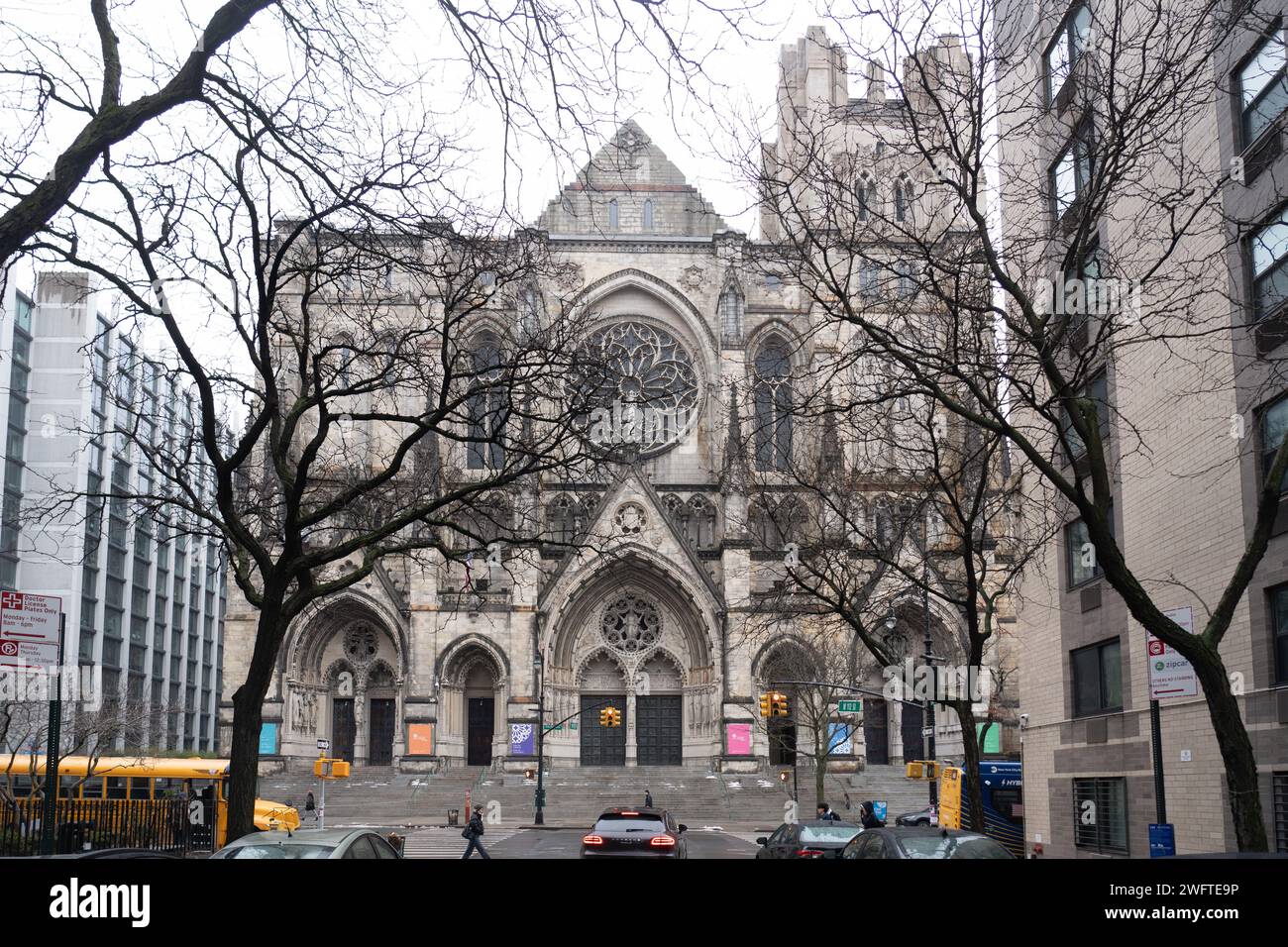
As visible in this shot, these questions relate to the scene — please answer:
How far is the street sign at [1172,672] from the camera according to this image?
14.4m

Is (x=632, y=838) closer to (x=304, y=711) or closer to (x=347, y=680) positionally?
(x=304, y=711)

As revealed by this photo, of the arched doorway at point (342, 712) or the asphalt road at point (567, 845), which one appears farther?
the arched doorway at point (342, 712)

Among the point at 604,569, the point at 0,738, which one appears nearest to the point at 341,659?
the point at 604,569

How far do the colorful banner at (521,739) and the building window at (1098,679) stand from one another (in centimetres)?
2749

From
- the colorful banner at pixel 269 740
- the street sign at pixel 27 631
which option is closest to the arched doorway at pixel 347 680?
the colorful banner at pixel 269 740

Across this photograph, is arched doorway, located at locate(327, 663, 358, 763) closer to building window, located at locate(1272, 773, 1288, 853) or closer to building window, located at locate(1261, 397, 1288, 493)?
building window, located at locate(1272, 773, 1288, 853)

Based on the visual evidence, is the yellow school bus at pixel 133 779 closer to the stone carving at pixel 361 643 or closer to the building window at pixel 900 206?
the stone carving at pixel 361 643

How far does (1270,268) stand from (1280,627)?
17.2 ft

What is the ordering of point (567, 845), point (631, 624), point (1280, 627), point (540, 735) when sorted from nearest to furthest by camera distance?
point (1280, 627)
point (567, 845)
point (540, 735)
point (631, 624)

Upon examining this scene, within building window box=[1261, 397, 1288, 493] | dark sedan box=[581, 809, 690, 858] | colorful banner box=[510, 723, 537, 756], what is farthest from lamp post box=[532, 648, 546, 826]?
building window box=[1261, 397, 1288, 493]

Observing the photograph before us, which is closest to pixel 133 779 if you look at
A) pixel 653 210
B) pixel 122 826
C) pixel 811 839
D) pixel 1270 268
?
pixel 122 826

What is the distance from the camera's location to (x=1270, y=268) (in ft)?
61.0
